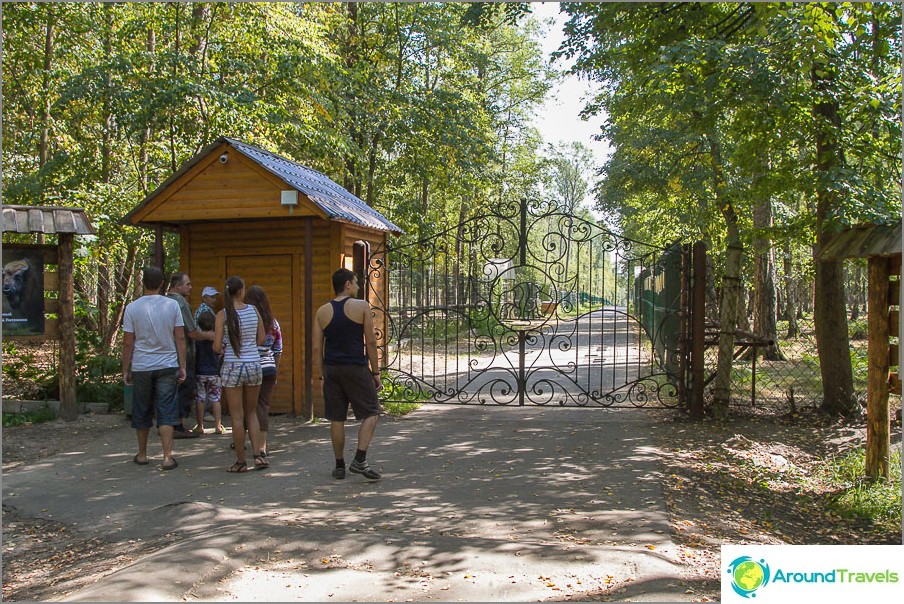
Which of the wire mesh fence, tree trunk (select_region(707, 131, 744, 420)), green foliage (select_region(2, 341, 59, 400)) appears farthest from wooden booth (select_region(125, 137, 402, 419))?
the wire mesh fence

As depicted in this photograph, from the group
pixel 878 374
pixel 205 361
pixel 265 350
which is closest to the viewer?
pixel 878 374

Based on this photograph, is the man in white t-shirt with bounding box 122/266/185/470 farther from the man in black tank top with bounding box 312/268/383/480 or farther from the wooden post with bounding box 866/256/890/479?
the wooden post with bounding box 866/256/890/479

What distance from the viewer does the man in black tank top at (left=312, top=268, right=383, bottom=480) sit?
6.54 m

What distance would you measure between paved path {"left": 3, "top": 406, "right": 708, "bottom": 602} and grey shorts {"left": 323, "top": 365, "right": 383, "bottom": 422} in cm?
71

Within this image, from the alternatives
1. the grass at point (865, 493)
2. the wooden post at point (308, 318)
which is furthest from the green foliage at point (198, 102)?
the grass at point (865, 493)

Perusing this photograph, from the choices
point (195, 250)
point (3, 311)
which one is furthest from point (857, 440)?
point (3, 311)

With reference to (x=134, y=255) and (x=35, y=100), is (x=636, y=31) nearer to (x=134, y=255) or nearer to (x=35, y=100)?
(x=134, y=255)

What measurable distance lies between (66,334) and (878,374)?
1001 centimetres

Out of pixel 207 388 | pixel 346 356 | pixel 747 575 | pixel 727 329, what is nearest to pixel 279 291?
pixel 207 388

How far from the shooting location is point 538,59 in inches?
1359

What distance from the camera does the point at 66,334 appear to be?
391 inches

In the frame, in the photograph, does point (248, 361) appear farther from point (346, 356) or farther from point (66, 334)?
point (66, 334)

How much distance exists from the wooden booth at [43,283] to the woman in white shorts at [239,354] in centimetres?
402

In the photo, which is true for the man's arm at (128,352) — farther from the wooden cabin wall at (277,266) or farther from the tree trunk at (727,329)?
the tree trunk at (727,329)
